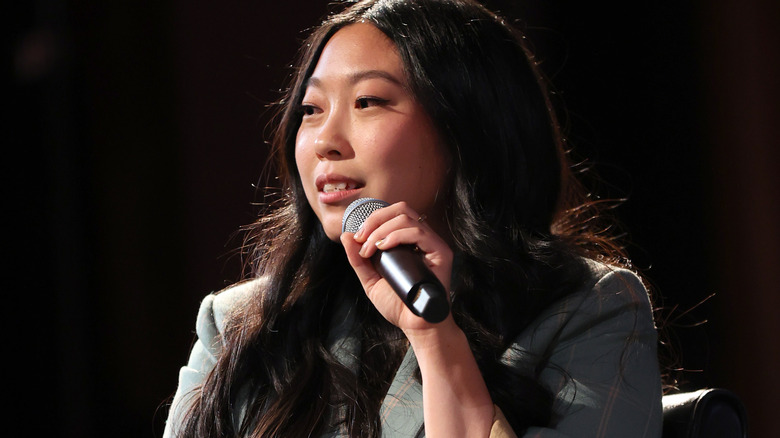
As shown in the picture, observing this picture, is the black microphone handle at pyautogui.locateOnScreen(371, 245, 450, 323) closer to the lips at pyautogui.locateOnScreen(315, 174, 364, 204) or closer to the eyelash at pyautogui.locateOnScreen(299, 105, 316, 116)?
the lips at pyautogui.locateOnScreen(315, 174, 364, 204)

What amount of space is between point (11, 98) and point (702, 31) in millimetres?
1885

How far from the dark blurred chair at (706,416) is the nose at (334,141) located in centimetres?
57

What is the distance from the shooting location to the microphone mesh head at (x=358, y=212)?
41.0 inches

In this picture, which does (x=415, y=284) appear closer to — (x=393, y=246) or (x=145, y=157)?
(x=393, y=246)

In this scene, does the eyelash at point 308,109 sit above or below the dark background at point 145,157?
above

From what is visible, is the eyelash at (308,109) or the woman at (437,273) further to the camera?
the eyelash at (308,109)

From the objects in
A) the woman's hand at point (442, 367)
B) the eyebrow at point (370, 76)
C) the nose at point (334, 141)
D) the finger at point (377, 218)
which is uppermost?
the eyebrow at point (370, 76)

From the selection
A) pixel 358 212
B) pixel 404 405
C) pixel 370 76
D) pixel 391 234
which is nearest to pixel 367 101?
pixel 370 76

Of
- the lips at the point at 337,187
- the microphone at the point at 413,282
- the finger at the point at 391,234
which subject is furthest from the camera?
the lips at the point at 337,187

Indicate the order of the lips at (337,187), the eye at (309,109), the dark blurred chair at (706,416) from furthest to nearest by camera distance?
the eye at (309,109), the lips at (337,187), the dark blurred chair at (706,416)

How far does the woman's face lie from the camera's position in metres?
1.18

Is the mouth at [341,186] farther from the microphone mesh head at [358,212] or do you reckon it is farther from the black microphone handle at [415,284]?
the black microphone handle at [415,284]

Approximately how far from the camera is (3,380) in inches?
89.6

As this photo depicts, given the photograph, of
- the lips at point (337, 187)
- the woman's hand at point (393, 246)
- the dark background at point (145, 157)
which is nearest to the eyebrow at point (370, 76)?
the lips at point (337, 187)
